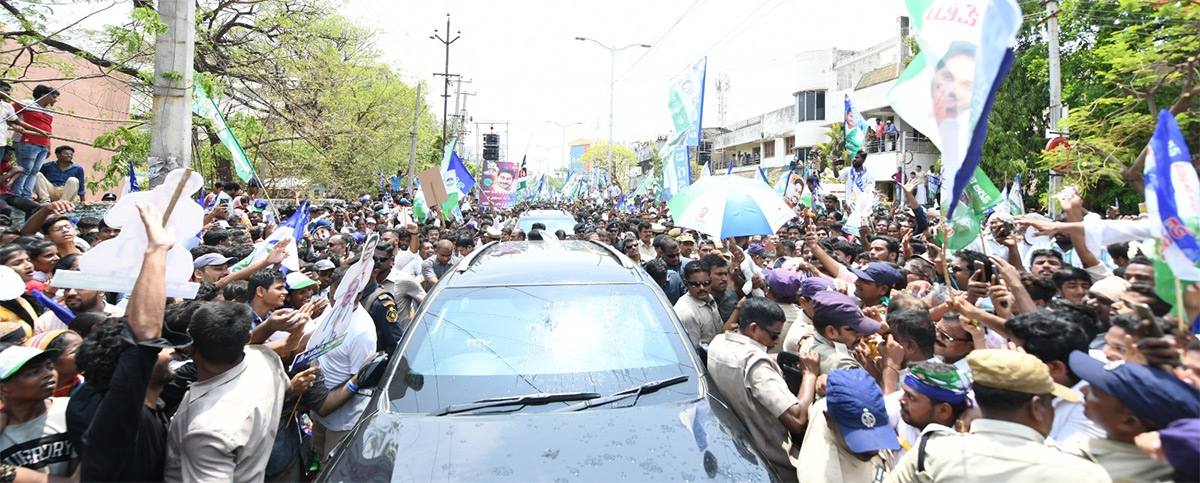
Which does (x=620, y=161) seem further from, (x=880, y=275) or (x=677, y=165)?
(x=880, y=275)

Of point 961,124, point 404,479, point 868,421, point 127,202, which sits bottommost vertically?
point 404,479

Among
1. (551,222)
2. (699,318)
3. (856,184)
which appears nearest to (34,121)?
(551,222)

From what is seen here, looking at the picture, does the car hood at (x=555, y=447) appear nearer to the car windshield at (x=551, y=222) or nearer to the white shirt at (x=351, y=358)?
the white shirt at (x=351, y=358)

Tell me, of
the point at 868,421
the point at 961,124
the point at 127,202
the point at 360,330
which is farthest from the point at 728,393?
the point at 127,202

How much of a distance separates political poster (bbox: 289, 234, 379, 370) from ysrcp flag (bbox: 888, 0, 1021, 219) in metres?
2.54

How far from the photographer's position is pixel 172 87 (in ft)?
20.5

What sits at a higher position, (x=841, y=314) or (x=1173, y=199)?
(x=1173, y=199)

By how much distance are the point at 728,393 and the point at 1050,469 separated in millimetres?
1468

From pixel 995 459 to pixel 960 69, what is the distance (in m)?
1.44

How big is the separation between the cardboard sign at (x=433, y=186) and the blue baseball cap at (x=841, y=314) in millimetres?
7933

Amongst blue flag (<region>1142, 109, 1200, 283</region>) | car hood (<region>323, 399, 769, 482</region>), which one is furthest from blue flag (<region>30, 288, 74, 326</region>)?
blue flag (<region>1142, 109, 1200, 283</region>)

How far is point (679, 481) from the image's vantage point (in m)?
2.22

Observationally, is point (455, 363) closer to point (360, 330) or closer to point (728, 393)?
point (360, 330)

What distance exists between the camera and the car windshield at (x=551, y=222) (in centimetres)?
1248
